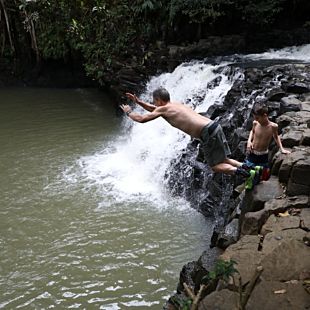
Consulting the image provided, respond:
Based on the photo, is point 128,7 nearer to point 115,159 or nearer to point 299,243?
point 115,159

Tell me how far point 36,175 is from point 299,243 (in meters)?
6.02

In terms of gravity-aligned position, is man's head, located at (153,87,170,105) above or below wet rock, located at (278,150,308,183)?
above

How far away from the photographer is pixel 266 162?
524 cm

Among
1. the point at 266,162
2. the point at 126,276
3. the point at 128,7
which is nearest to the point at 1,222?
the point at 126,276

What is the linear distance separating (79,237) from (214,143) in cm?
252

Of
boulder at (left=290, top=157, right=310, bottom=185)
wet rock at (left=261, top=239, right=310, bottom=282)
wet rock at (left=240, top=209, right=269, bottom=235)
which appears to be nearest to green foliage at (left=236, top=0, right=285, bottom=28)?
boulder at (left=290, top=157, right=310, bottom=185)

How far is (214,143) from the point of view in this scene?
5.35m

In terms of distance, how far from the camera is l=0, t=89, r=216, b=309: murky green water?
5129 mm

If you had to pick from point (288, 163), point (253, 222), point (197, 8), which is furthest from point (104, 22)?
point (253, 222)

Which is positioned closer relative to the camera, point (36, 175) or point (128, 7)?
point (36, 175)

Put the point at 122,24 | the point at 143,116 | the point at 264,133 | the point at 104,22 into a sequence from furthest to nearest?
the point at 104,22 < the point at 122,24 < the point at 264,133 < the point at 143,116

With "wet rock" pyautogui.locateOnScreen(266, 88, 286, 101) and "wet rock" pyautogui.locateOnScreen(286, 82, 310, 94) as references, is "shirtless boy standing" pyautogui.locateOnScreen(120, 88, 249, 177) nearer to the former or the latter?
"wet rock" pyautogui.locateOnScreen(266, 88, 286, 101)

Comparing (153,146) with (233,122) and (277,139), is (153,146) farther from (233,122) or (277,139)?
(277,139)

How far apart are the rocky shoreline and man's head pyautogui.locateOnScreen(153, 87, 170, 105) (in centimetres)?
150
